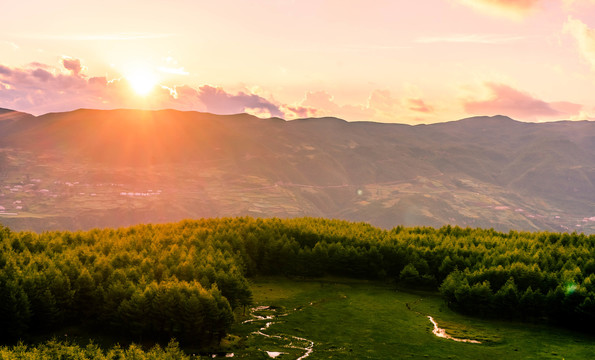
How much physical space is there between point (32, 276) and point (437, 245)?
47.8m

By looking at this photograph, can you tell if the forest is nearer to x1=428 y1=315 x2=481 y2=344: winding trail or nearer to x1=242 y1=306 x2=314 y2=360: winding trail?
x1=242 y1=306 x2=314 y2=360: winding trail

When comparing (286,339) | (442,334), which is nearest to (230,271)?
(286,339)

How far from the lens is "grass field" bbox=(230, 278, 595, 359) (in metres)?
35.7

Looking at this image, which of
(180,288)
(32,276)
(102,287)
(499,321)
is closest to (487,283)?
(499,321)

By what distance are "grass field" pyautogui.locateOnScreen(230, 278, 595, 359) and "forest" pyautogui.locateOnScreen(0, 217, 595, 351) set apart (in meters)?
2.63

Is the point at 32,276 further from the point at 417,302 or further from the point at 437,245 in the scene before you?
the point at 437,245

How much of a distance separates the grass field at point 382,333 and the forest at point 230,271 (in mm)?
2629

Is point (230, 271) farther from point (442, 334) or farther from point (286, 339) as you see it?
point (442, 334)

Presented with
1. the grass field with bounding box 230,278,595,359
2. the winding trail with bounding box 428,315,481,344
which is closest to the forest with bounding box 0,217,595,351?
the grass field with bounding box 230,278,595,359

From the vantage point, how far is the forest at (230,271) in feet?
117

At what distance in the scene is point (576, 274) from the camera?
1855 inches

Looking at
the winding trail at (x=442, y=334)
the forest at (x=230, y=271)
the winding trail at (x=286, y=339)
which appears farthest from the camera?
the winding trail at (x=442, y=334)

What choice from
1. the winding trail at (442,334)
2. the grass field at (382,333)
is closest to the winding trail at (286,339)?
the grass field at (382,333)

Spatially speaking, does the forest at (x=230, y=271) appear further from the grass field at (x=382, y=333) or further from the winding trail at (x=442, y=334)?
the winding trail at (x=442, y=334)
